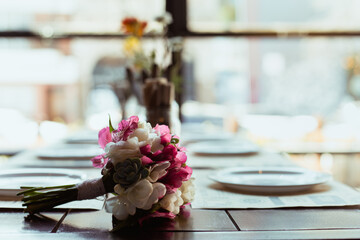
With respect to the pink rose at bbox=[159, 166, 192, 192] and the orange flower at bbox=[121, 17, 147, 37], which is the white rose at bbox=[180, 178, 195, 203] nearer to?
the pink rose at bbox=[159, 166, 192, 192]

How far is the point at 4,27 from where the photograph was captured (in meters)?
3.98

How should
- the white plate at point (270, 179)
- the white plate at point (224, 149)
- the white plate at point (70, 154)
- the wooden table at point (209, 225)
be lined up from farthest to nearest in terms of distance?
the white plate at point (224, 149) < the white plate at point (70, 154) < the white plate at point (270, 179) < the wooden table at point (209, 225)

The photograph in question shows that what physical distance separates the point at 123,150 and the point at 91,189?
0.14 meters

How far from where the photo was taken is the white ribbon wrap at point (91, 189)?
107 cm

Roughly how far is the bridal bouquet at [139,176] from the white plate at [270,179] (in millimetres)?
287

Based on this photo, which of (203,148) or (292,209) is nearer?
(292,209)

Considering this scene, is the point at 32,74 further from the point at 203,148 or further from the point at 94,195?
the point at 94,195

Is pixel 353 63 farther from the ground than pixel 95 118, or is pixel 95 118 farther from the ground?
pixel 353 63

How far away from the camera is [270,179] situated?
1.55 metres

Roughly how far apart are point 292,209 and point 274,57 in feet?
9.98

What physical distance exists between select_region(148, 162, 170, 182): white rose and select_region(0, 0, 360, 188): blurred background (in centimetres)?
299

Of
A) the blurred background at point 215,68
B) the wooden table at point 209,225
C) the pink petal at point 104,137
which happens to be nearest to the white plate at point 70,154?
the wooden table at point 209,225

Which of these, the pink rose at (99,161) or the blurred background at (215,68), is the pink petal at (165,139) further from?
the blurred background at (215,68)

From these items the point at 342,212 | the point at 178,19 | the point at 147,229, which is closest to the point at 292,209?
the point at 342,212
